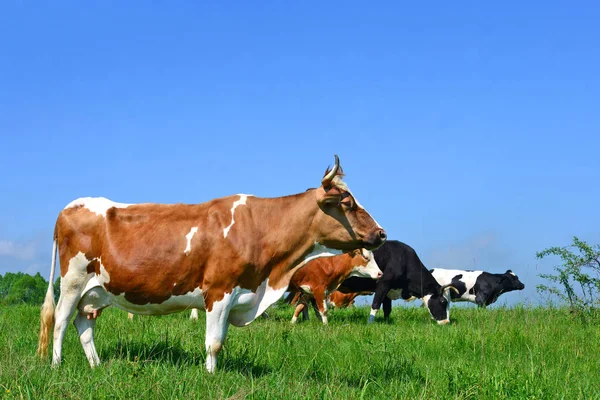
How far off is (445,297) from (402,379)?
378 inches

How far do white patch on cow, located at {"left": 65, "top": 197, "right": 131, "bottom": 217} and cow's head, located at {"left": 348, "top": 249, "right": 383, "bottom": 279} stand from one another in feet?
29.8

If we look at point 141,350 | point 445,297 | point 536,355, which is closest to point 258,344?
point 141,350

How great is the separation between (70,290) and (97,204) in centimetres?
111

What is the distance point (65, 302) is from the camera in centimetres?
775

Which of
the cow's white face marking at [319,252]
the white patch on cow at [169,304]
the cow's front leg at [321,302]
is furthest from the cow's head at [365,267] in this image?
the white patch on cow at [169,304]

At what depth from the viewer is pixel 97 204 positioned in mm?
8117

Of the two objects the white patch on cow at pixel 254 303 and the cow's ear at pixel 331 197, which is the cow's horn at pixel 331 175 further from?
the white patch on cow at pixel 254 303

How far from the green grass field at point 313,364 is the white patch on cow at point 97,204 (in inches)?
67.8

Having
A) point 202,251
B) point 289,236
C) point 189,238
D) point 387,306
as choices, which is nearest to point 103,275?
point 189,238

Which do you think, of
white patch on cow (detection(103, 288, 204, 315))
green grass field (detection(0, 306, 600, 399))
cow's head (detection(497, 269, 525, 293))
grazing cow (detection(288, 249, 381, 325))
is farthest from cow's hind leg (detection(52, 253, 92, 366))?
cow's head (detection(497, 269, 525, 293))

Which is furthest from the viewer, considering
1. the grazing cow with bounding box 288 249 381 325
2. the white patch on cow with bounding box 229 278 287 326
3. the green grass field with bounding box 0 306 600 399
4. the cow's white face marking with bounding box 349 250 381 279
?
the cow's white face marking with bounding box 349 250 381 279

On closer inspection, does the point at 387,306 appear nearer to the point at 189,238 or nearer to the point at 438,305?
the point at 438,305

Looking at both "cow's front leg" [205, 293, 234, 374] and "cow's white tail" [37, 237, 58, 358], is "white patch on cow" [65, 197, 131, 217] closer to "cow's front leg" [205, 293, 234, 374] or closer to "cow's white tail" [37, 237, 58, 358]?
"cow's white tail" [37, 237, 58, 358]

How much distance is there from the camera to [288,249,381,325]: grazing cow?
50.8 ft
